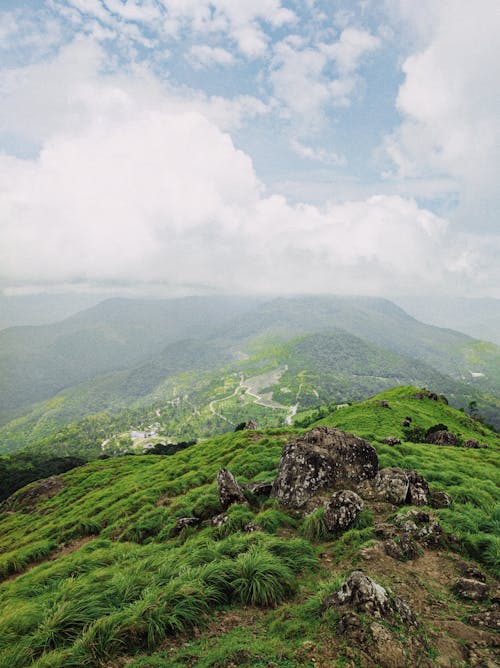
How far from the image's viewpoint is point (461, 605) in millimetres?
7992

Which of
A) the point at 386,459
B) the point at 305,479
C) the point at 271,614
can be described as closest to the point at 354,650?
the point at 271,614

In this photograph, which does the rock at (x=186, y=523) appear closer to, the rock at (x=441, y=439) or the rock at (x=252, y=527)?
the rock at (x=252, y=527)

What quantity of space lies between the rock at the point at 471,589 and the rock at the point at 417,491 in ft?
17.8

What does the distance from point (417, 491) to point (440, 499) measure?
1134 mm

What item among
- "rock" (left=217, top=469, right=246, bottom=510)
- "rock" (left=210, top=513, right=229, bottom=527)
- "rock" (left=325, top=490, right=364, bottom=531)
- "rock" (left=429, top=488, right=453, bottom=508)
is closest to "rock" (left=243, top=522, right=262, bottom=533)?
"rock" (left=210, top=513, right=229, bottom=527)

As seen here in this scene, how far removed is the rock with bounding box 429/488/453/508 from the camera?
14.0 metres

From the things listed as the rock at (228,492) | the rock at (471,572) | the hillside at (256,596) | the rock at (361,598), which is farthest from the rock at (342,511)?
the rock at (228,492)

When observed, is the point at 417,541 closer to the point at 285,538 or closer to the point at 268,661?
the point at 285,538

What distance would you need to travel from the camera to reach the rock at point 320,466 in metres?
15.6

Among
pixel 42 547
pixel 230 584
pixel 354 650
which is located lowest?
pixel 42 547

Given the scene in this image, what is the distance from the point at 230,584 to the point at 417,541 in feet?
22.7

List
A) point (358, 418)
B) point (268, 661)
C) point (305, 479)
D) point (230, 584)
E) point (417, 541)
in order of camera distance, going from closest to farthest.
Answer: point (268, 661)
point (230, 584)
point (417, 541)
point (305, 479)
point (358, 418)

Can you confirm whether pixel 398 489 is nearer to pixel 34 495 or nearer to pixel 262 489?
pixel 262 489

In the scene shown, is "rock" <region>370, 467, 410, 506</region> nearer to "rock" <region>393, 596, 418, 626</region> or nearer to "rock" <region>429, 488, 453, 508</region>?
"rock" <region>429, 488, 453, 508</region>
